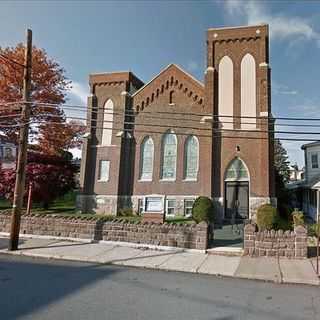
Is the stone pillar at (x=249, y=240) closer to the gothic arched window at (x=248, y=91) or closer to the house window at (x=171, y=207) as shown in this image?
the gothic arched window at (x=248, y=91)

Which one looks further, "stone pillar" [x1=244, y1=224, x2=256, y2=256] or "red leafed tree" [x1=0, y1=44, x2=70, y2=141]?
"red leafed tree" [x1=0, y1=44, x2=70, y2=141]

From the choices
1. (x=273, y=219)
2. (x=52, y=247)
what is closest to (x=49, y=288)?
(x=52, y=247)

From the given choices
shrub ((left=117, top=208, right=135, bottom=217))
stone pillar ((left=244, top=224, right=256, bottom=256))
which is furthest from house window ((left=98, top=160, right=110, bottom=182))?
stone pillar ((left=244, top=224, right=256, bottom=256))

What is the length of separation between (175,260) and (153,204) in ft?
44.4

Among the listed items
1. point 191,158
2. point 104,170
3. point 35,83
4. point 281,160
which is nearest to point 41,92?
point 35,83

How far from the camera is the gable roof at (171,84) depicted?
24641 millimetres

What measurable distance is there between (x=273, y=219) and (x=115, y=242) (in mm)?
8917

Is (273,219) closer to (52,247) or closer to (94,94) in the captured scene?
(52,247)

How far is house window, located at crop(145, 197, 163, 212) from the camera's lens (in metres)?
24.0

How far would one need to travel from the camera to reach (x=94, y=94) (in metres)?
27.8

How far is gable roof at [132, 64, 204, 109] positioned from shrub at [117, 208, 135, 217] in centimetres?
816

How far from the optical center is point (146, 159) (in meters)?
25.7

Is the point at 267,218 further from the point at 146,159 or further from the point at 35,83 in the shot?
the point at 35,83

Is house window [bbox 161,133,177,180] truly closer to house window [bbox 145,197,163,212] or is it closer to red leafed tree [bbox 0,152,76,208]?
house window [bbox 145,197,163,212]
